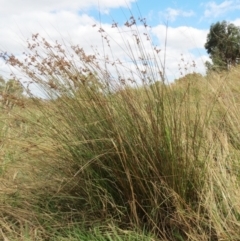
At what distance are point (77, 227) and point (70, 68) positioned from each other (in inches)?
36.3

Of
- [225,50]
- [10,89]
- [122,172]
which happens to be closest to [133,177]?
[122,172]

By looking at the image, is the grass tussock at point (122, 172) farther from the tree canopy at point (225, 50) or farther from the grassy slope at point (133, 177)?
the tree canopy at point (225, 50)

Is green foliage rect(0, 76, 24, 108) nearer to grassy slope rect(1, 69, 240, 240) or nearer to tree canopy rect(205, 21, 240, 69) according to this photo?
grassy slope rect(1, 69, 240, 240)

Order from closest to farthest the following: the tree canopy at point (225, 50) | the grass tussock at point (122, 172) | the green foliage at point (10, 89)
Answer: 1. the grass tussock at point (122, 172)
2. the green foliage at point (10, 89)
3. the tree canopy at point (225, 50)

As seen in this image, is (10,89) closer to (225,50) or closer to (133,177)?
(133,177)

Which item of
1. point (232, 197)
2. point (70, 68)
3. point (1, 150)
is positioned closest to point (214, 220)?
point (232, 197)

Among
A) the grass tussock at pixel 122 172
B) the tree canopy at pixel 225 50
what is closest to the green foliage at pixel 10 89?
the grass tussock at pixel 122 172

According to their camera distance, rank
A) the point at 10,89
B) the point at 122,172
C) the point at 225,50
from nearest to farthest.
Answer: the point at 122,172 < the point at 10,89 < the point at 225,50

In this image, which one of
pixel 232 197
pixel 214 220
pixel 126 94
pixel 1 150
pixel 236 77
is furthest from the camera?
pixel 236 77

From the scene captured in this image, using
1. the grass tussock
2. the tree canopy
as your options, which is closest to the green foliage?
the grass tussock

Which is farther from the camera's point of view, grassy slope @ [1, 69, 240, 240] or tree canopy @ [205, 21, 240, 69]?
tree canopy @ [205, 21, 240, 69]

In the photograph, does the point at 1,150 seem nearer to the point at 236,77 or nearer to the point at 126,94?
the point at 126,94

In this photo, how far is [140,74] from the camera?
7.52 ft

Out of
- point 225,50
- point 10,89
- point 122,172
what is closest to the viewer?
point 122,172
